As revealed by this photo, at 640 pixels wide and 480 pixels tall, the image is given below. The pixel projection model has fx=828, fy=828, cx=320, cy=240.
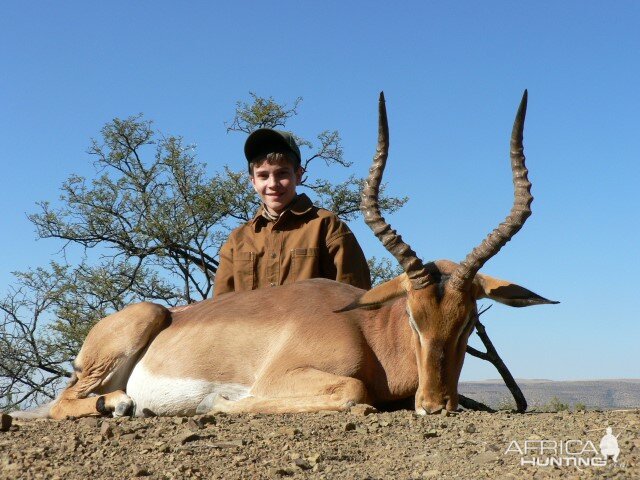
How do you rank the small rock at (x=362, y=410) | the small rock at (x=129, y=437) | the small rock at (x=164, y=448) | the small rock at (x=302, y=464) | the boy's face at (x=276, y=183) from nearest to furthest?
1. the small rock at (x=302, y=464)
2. the small rock at (x=164, y=448)
3. the small rock at (x=129, y=437)
4. the small rock at (x=362, y=410)
5. the boy's face at (x=276, y=183)

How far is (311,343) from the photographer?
693 centimetres

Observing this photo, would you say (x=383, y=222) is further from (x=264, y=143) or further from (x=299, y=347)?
(x=264, y=143)

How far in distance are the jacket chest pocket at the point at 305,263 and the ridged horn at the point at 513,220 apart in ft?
8.64

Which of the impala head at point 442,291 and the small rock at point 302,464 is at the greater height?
the impala head at point 442,291

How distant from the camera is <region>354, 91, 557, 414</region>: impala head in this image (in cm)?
623

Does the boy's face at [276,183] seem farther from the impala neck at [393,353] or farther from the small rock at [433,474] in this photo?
the small rock at [433,474]

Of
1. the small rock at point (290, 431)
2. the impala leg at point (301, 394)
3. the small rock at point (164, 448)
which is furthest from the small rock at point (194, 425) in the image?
the impala leg at point (301, 394)

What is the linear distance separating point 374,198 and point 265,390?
1830 millimetres

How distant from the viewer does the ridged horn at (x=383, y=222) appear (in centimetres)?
655

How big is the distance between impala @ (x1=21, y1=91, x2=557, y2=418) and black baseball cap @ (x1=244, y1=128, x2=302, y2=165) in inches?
69.6

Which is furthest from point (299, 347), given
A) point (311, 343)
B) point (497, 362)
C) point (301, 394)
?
point (497, 362)

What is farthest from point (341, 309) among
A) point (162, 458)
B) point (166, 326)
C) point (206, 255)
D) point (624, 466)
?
point (206, 255)

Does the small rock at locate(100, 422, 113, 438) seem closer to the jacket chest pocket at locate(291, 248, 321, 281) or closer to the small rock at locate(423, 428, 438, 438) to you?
the small rock at locate(423, 428, 438, 438)

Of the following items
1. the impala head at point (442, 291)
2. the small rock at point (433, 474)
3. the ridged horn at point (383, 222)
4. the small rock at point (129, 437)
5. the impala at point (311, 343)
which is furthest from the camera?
the ridged horn at point (383, 222)
